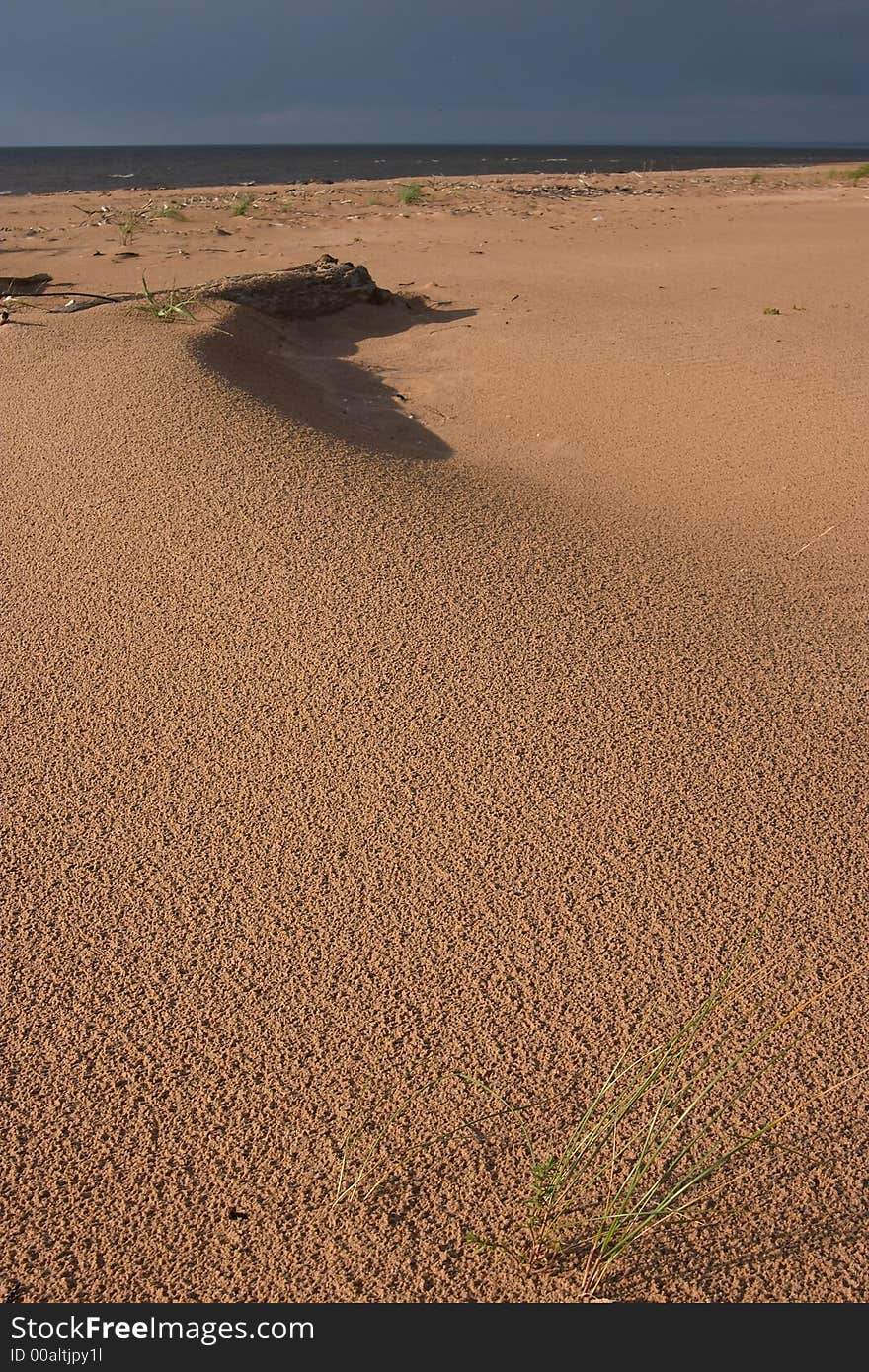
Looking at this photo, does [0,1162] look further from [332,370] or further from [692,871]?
[332,370]

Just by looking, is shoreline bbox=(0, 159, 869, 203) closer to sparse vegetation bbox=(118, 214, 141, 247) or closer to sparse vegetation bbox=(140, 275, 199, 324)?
sparse vegetation bbox=(118, 214, 141, 247)

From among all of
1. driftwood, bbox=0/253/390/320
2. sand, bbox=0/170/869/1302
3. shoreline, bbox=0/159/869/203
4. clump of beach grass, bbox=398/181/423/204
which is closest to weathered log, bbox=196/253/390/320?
driftwood, bbox=0/253/390/320

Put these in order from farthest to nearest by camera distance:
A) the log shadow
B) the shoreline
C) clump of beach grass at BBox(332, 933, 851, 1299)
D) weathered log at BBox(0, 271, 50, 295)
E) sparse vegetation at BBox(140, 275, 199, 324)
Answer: the shoreline → weathered log at BBox(0, 271, 50, 295) → sparse vegetation at BBox(140, 275, 199, 324) → the log shadow → clump of beach grass at BBox(332, 933, 851, 1299)

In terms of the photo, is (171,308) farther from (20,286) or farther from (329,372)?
(20,286)

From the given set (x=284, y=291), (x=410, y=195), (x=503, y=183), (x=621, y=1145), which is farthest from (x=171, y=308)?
(x=503, y=183)

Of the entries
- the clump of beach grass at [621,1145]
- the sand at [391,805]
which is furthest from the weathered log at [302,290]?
the clump of beach grass at [621,1145]

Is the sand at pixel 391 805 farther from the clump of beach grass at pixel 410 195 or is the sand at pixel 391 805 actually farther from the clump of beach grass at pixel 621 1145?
the clump of beach grass at pixel 410 195
